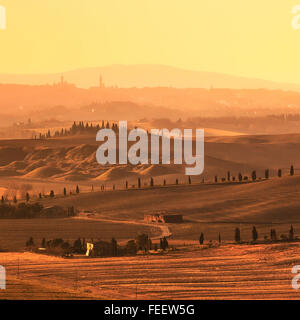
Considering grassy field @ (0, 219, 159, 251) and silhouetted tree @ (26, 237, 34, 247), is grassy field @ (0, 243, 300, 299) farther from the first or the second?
grassy field @ (0, 219, 159, 251)

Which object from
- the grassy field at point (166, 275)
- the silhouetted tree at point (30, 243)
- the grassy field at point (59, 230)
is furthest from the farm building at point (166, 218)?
the grassy field at point (166, 275)

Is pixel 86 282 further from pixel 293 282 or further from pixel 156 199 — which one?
pixel 156 199

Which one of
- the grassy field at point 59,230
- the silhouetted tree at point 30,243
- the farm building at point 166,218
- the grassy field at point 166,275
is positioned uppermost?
the farm building at point 166,218

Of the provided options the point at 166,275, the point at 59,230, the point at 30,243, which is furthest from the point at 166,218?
the point at 166,275

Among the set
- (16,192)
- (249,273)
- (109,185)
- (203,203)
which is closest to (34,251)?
(249,273)

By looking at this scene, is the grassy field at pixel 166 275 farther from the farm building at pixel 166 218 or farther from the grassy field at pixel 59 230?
the farm building at pixel 166 218

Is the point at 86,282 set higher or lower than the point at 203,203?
lower

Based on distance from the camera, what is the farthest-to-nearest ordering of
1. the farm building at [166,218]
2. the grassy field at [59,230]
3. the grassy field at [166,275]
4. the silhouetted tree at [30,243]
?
the farm building at [166,218] < the grassy field at [59,230] < the silhouetted tree at [30,243] < the grassy field at [166,275]

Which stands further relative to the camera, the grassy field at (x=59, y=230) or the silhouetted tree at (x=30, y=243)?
the grassy field at (x=59, y=230)

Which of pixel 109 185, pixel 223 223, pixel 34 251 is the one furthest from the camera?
pixel 109 185
